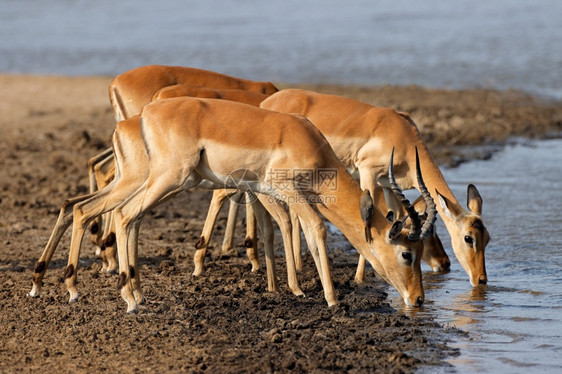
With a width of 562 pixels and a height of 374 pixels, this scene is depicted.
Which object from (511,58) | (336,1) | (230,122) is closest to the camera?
(230,122)

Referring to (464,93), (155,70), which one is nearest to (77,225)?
(155,70)

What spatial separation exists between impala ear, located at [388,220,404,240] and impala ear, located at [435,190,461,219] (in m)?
1.34

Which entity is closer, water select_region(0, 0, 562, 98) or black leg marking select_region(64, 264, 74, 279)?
A: black leg marking select_region(64, 264, 74, 279)

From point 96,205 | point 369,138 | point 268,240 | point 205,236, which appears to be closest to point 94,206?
point 96,205

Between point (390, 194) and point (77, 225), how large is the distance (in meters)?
3.24

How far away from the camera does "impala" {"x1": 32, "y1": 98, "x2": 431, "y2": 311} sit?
707 centimetres

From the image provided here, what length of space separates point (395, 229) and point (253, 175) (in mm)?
1204

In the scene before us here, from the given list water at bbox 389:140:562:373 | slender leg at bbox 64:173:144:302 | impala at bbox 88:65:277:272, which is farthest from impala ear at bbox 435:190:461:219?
slender leg at bbox 64:173:144:302

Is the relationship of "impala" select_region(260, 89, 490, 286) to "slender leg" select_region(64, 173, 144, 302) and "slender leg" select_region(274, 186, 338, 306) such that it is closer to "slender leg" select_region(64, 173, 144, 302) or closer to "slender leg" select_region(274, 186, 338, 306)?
"slender leg" select_region(274, 186, 338, 306)

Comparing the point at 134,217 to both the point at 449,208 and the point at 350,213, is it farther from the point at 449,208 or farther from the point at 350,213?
the point at 449,208

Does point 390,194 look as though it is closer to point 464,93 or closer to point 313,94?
point 313,94

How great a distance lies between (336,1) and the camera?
1636 inches

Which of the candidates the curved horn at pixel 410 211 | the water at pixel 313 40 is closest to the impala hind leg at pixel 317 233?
the curved horn at pixel 410 211

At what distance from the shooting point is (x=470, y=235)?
811 cm
